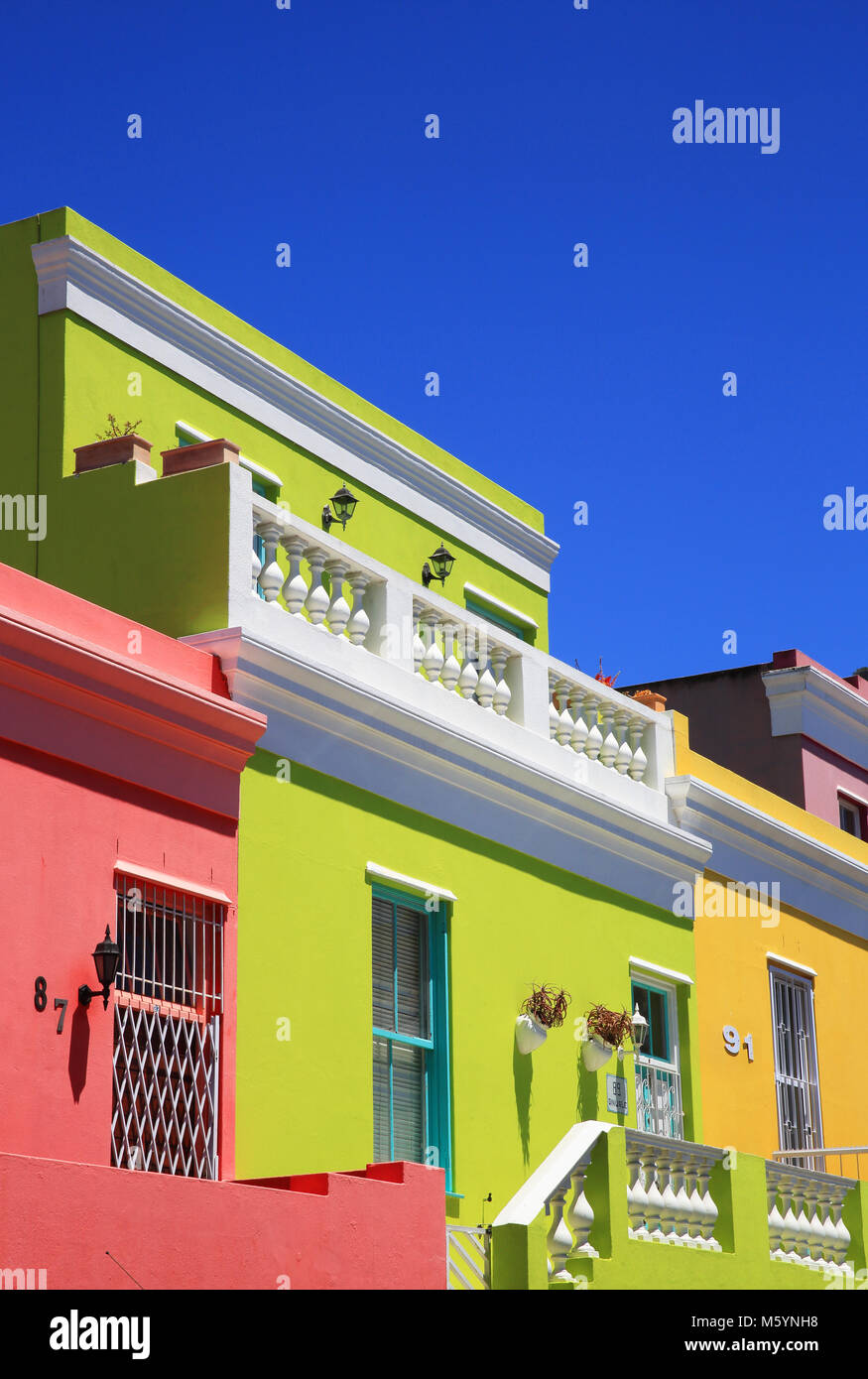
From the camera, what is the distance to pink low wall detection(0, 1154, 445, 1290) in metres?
7.71

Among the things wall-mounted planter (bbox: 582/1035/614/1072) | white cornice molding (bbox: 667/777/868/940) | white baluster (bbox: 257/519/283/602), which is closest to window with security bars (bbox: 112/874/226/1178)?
white baluster (bbox: 257/519/283/602)

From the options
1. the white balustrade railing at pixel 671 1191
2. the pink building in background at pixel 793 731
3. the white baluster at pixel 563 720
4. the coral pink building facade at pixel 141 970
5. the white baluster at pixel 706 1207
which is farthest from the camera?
the pink building in background at pixel 793 731

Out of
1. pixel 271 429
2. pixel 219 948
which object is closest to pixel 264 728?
pixel 219 948

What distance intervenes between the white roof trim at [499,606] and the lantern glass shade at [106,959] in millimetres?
8305

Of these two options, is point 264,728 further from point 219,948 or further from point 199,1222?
point 199,1222

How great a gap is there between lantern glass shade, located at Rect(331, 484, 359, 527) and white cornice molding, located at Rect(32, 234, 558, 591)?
435 mm

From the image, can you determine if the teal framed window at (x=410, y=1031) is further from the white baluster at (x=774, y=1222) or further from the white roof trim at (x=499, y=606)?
the white roof trim at (x=499, y=606)

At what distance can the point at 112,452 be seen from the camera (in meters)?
11.9

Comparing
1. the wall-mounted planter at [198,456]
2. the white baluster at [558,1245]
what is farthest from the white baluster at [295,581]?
the white baluster at [558,1245]

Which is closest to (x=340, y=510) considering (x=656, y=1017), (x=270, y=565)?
(x=270, y=565)

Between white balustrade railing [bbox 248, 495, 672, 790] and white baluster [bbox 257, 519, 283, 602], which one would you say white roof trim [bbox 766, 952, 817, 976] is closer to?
white balustrade railing [bbox 248, 495, 672, 790]

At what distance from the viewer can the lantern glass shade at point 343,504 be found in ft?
47.0

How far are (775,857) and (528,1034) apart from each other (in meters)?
4.65
